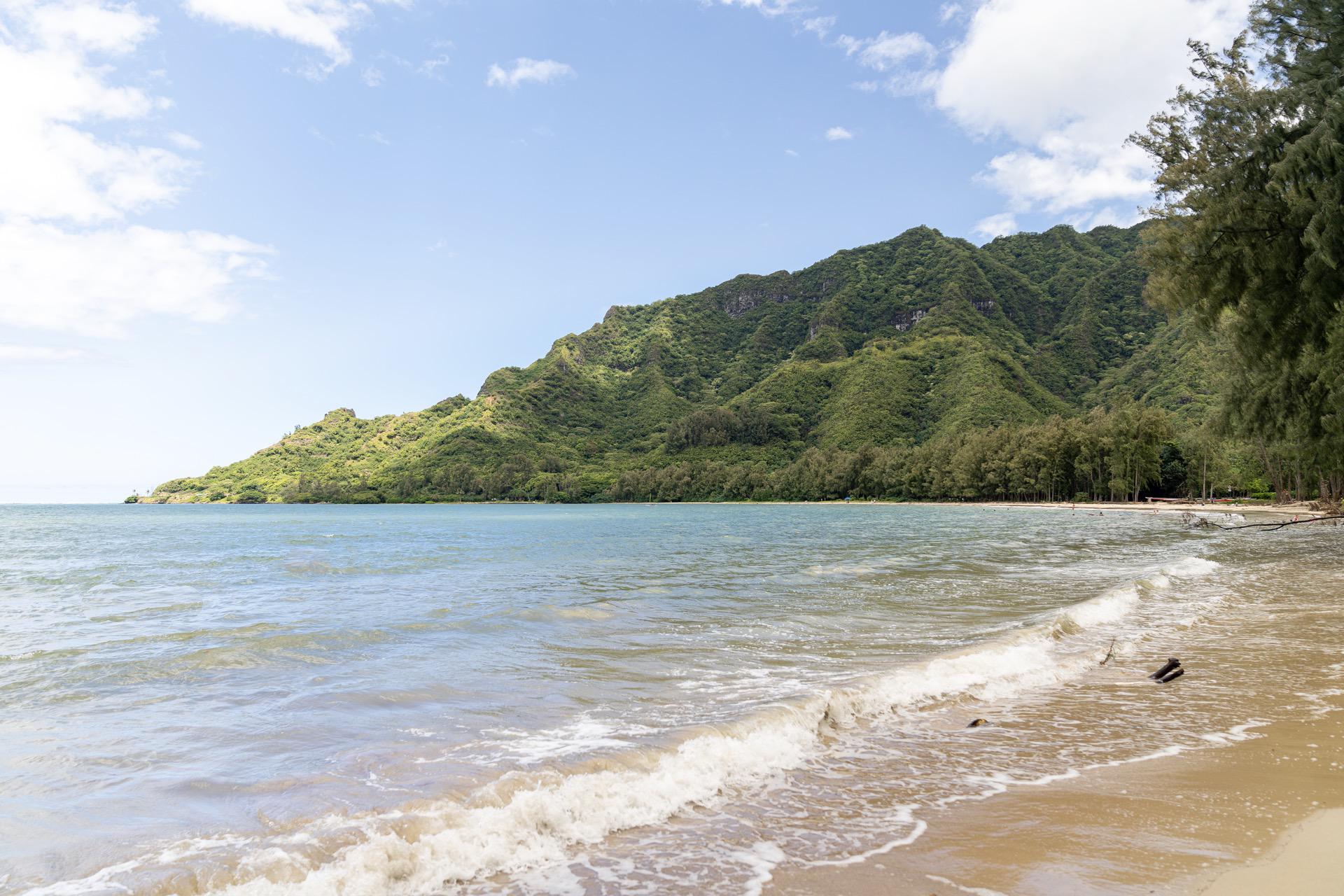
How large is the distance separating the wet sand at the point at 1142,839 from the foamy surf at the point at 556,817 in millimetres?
273

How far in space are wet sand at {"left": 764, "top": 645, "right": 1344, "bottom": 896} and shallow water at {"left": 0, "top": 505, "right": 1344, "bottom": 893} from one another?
12.6 inches

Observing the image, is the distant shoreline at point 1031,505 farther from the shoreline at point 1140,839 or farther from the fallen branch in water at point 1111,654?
the shoreline at point 1140,839

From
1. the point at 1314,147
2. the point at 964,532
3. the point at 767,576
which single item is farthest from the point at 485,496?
the point at 1314,147

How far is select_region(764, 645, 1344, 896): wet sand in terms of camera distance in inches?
168

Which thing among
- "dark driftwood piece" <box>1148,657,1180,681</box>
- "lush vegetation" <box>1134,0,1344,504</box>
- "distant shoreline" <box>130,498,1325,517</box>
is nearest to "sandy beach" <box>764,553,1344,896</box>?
"dark driftwood piece" <box>1148,657,1180,681</box>

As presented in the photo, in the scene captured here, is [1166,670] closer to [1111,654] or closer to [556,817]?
[1111,654]

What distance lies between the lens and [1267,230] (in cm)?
2159

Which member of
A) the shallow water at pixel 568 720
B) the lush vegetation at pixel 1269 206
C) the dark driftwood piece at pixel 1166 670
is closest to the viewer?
the shallow water at pixel 568 720

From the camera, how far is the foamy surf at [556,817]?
491 cm

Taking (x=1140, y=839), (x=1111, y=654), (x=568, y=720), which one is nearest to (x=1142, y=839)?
(x=1140, y=839)

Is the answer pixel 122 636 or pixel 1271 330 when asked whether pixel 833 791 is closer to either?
pixel 122 636

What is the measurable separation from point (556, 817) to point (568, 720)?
2998mm

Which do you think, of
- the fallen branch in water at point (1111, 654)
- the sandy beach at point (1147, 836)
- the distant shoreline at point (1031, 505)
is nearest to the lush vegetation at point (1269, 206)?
the fallen branch in water at point (1111, 654)

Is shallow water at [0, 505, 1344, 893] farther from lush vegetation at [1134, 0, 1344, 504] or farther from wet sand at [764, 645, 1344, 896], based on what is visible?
lush vegetation at [1134, 0, 1344, 504]
